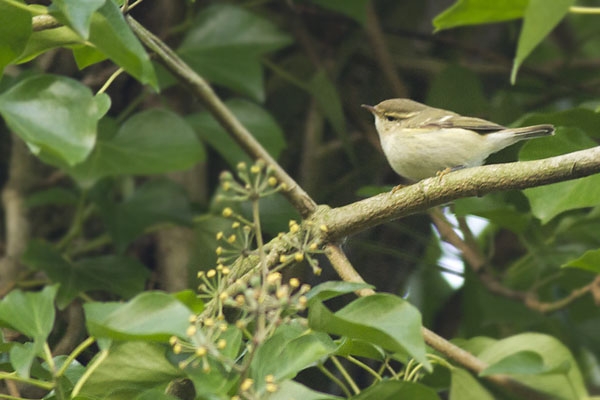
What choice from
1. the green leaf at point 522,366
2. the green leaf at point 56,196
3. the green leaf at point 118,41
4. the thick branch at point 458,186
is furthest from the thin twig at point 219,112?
the green leaf at point 56,196

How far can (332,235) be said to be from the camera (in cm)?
177

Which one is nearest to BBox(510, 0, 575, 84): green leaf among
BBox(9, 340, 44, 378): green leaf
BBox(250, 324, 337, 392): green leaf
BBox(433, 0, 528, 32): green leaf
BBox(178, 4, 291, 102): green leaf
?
BBox(433, 0, 528, 32): green leaf

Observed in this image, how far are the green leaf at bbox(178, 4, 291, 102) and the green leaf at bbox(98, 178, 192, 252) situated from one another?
41 centimetres

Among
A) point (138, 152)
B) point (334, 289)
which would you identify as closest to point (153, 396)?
point (334, 289)

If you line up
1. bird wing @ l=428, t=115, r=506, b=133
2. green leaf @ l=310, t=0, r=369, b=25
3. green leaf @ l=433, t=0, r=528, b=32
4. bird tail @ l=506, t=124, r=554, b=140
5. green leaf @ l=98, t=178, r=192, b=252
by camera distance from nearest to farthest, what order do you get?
1. green leaf @ l=433, t=0, r=528, b=32
2. bird tail @ l=506, t=124, r=554, b=140
3. bird wing @ l=428, t=115, r=506, b=133
4. green leaf @ l=98, t=178, r=192, b=252
5. green leaf @ l=310, t=0, r=369, b=25

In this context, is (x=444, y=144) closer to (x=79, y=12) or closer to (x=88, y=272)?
(x=88, y=272)

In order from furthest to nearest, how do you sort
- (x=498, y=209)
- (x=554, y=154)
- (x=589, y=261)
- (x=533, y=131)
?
(x=498, y=209), (x=533, y=131), (x=554, y=154), (x=589, y=261)

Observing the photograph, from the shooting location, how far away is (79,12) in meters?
1.35

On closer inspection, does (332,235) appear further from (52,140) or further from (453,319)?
(453,319)

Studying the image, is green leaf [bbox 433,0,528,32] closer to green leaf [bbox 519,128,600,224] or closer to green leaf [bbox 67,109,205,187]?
green leaf [bbox 519,128,600,224]

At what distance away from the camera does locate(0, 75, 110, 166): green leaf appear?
4.37ft

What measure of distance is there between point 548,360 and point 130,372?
781 mm

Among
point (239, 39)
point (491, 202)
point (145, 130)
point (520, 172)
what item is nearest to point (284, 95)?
point (239, 39)

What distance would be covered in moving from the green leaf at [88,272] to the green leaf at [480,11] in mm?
1447
